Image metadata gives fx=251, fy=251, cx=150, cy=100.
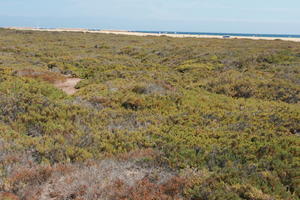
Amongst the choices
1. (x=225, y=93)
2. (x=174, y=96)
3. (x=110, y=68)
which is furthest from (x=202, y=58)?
(x=174, y=96)

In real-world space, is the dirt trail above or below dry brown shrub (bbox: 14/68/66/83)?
below

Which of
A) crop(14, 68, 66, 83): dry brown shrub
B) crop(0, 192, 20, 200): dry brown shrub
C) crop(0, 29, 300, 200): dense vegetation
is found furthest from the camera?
crop(14, 68, 66, 83): dry brown shrub

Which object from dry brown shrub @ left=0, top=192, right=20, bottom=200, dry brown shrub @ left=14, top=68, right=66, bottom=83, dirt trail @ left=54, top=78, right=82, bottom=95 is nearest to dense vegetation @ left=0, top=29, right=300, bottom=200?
dry brown shrub @ left=0, top=192, right=20, bottom=200

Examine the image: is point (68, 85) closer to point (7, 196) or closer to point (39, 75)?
point (39, 75)

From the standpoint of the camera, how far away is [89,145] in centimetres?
626

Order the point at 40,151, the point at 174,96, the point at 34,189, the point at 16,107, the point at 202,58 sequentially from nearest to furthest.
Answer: the point at 34,189 → the point at 40,151 → the point at 16,107 → the point at 174,96 → the point at 202,58

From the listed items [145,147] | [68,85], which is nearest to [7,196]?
[145,147]

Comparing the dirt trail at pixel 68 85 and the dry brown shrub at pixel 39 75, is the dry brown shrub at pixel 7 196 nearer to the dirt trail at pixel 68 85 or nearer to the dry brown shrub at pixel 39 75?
the dirt trail at pixel 68 85

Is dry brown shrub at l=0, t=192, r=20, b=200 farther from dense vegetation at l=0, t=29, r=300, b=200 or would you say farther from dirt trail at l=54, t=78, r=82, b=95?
dirt trail at l=54, t=78, r=82, b=95

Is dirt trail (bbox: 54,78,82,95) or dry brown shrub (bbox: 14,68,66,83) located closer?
dirt trail (bbox: 54,78,82,95)

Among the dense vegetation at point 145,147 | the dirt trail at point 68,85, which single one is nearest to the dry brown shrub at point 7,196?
the dense vegetation at point 145,147

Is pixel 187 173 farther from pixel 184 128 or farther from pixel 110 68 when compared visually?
pixel 110 68

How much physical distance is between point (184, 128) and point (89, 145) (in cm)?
271

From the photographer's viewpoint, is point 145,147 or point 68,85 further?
point 68,85
